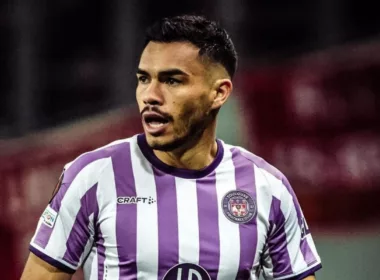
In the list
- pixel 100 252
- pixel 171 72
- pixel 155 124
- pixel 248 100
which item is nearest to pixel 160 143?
pixel 155 124

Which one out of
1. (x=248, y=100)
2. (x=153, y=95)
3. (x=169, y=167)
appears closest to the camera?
(x=153, y=95)

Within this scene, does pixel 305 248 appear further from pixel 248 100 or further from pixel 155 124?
pixel 248 100

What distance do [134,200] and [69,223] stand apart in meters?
0.14

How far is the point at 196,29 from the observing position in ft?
4.97

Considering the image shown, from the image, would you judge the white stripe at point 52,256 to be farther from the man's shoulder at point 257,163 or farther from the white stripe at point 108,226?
the man's shoulder at point 257,163

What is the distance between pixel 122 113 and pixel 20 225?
1.77 feet

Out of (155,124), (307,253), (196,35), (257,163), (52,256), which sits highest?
(196,35)

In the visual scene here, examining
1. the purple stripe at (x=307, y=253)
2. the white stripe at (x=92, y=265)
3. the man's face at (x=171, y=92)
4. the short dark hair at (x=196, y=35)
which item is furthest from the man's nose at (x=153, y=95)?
the purple stripe at (x=307, y=253)

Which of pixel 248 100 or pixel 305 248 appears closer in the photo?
pixel 305 248

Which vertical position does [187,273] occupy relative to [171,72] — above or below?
below

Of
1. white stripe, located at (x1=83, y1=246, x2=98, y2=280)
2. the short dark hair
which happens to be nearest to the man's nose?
the short dark hair

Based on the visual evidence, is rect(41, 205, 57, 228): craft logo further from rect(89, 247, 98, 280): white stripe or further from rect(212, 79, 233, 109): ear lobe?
rect(212, 79, 233, 109): ear lobe

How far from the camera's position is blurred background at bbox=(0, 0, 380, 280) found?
2.64 meters

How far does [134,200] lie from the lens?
150 cm
